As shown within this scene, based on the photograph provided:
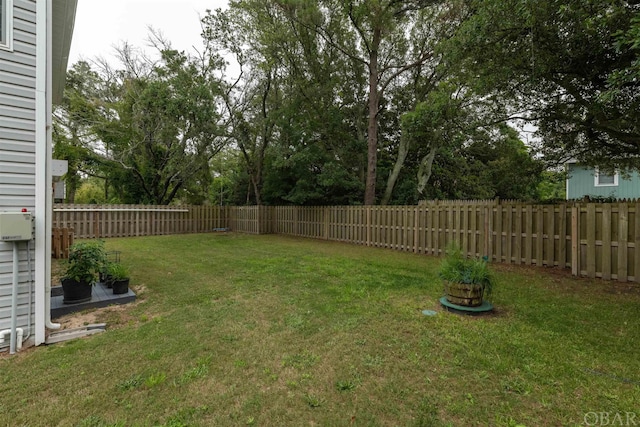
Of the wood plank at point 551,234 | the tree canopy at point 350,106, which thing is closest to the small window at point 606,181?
the tree canopy at point 350,106

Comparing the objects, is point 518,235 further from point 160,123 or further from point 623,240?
point 160,123

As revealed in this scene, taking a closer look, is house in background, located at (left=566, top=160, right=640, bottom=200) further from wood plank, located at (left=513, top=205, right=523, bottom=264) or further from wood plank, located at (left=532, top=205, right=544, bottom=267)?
wood plank, located at (left=532, top=205, right=544, bottom=267)

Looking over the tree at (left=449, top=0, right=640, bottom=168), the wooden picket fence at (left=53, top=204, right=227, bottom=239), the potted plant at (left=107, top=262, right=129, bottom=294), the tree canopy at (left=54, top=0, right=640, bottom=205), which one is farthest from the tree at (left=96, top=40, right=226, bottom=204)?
the tree at (left=449, top=0, right=640, bottom=168)

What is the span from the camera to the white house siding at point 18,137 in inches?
109

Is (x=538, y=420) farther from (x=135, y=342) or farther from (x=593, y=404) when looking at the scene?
(x=135, y=342)

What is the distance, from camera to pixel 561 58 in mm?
5043

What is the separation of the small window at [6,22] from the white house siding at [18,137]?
0.10 feet

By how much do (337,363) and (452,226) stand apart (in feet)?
21.2

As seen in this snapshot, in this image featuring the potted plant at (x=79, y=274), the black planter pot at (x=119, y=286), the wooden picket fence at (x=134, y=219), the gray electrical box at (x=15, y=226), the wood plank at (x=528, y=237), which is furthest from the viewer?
the wooden picket fence at (x=134, y=219)

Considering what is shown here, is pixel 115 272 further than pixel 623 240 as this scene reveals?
No

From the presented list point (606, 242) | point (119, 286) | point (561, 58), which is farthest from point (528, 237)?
point (119, 286)

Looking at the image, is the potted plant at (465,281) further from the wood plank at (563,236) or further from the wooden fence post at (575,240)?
the wood plank at (563,236)

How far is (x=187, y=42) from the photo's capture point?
47.8ft

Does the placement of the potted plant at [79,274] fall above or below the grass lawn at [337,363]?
above
